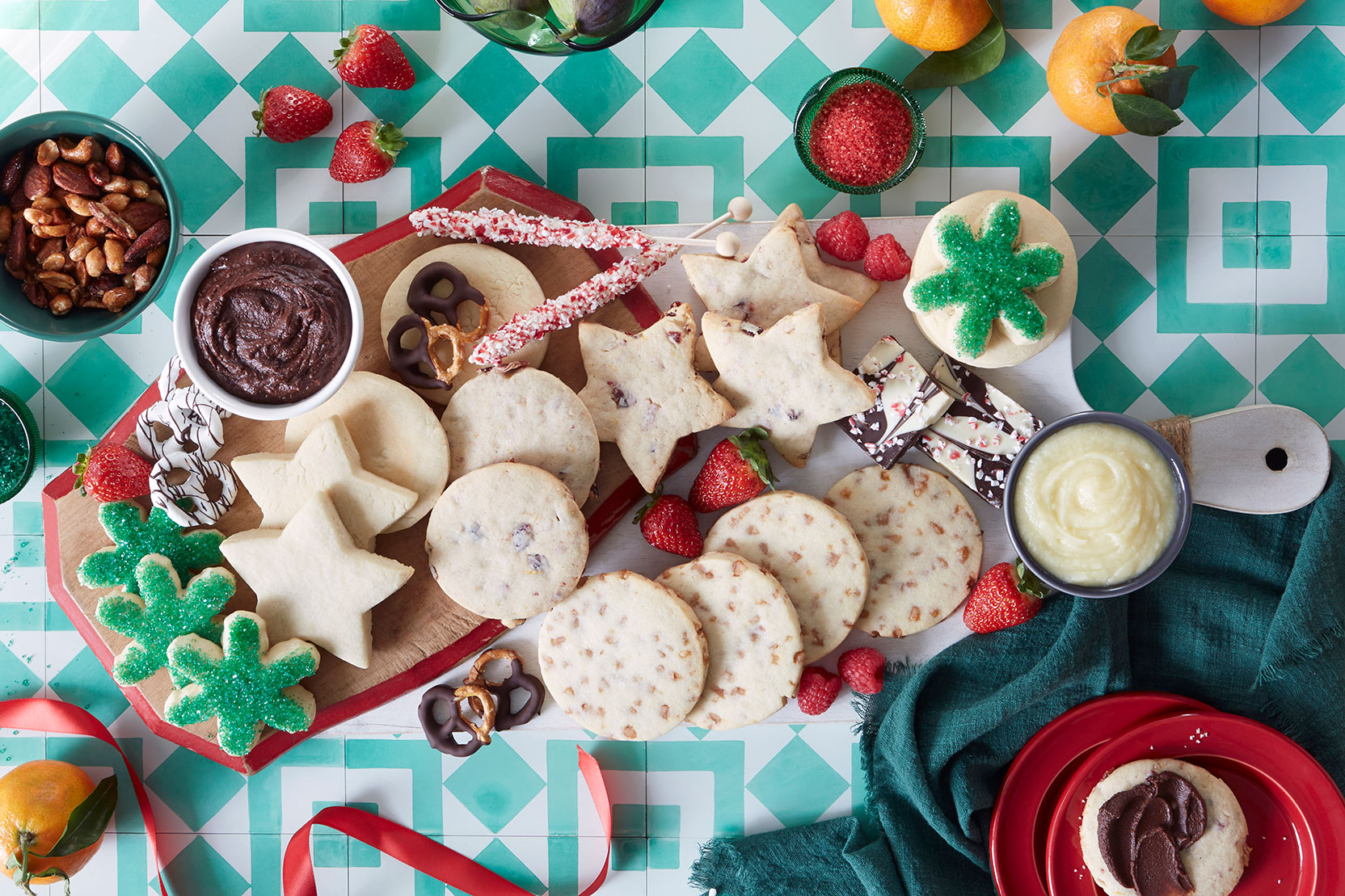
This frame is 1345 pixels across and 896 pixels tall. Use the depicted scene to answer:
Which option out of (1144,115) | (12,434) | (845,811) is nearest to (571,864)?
(845,811)

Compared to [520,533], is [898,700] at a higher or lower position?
lower

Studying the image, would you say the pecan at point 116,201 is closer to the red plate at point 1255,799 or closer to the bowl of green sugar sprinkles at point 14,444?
the bowl of green sugar sprinkles at point 14,444

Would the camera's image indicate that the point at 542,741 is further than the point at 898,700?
Yes

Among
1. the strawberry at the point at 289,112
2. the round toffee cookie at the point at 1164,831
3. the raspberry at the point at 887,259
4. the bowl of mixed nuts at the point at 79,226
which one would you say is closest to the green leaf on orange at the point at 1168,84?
the raspberry at the point at 887,259

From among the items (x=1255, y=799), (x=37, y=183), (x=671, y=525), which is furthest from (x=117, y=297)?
(x=1255, y=799)

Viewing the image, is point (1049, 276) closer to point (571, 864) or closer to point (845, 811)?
point (845, 811)

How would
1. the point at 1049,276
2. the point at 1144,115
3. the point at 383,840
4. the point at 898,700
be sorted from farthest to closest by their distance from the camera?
1. the point at 383,840
2. the point at 898,700
3. the point at 1144,115
4. the point at 1049,276

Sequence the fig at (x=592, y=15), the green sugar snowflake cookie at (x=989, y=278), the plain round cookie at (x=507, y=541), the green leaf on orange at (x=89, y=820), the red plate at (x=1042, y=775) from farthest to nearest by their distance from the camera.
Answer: the green leaf on orange at (x=89, y=820), the red plate at (x=1042, y=775), the plain round cookie at (x=507, y=541), the green sugar snowflake cookie at (x=989, y=278), the fig at (x=592, y=15)

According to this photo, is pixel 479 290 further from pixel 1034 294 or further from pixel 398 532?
pixel 1034 294

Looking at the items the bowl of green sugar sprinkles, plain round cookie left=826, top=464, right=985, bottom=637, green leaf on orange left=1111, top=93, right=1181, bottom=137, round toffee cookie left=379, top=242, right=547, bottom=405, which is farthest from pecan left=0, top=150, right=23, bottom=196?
green leaf on orange left=1111, top=93, right=1181, bottom=137
